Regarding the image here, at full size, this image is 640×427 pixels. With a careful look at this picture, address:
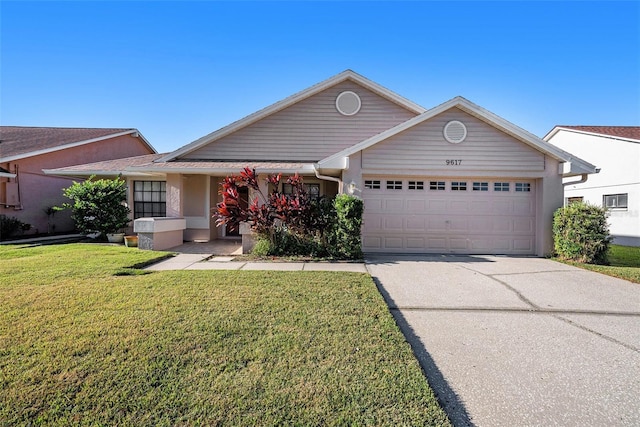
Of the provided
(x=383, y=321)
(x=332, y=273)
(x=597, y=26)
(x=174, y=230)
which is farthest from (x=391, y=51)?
(x=383, y=321)

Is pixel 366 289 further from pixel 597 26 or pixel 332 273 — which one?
pixel 597 26

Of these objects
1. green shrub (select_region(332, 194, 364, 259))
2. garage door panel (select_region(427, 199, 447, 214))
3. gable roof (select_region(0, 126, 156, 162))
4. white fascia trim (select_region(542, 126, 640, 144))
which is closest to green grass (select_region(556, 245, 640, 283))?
garage door panel (select_region(427, 199, 447, 214))

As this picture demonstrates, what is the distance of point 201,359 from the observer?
2.87m

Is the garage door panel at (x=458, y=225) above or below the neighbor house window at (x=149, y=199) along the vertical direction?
below

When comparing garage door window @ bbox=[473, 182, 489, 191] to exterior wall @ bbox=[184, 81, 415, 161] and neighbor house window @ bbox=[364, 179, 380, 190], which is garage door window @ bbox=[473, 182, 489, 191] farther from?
exterior wall @ bbox=[184, 81, 415, 161]

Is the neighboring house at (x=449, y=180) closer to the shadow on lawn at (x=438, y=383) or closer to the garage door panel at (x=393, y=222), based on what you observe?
the garage door panel at (x=393, y=222)

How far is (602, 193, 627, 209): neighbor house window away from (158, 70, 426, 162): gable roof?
9.86 meters

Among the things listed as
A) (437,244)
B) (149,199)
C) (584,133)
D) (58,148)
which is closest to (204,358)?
(437,244)

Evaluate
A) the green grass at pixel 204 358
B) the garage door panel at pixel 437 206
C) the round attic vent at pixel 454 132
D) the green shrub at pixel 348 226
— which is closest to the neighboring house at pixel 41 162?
the green grass at pixel 204 358

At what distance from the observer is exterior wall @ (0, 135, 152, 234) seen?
530 inches

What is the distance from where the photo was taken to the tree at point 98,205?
34.9ft

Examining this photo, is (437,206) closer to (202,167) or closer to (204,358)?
(202,167)

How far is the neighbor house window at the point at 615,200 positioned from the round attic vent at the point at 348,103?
11.5 metres

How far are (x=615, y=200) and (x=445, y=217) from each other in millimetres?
10180
